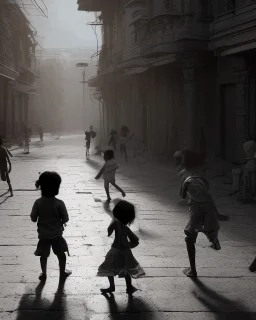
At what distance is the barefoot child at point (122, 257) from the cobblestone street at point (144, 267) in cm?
20

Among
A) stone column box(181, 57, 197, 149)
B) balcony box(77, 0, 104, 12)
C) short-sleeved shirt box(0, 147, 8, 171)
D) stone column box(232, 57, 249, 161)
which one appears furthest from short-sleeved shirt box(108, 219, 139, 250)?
balcony box(77, 0, 104, 12)

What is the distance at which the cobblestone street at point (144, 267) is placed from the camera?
479 cm

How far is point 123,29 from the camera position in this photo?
29.9 metres

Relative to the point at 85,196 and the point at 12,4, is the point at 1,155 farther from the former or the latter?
the point at 12,4

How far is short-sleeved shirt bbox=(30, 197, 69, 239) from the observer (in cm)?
563

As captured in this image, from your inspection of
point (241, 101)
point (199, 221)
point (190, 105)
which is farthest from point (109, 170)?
point (190, 105)

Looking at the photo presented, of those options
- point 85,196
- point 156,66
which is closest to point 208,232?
point 85,196

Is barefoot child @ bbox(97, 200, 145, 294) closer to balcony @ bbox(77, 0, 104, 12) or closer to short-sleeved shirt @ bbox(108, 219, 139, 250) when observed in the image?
short-sleeved shirt @ bbox(108, 219, 139, 250)

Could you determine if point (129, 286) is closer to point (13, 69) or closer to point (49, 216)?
point (49, 216)

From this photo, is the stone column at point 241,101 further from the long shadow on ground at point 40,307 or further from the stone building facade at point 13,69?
the stone building facade at point 13,69

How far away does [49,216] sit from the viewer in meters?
5.63

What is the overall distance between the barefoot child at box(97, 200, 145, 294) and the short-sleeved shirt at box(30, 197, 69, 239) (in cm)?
68

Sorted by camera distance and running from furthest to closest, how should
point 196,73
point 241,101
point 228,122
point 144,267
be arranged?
point 196,73
point 228,122
point 241,101
point 144,267

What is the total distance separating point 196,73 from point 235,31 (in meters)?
4.51
